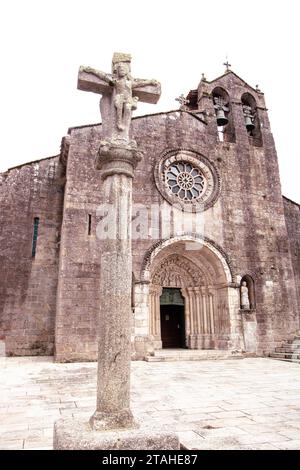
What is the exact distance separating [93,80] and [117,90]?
Answer: 0.28m

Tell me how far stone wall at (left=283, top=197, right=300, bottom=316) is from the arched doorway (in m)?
4.10

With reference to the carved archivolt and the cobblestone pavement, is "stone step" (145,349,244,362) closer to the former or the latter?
the cobblestone pavement

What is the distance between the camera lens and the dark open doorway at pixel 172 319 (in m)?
13.0

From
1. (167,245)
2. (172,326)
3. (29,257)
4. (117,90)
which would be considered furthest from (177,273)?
(117,90)

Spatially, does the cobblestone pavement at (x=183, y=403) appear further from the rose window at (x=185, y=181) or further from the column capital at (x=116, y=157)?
the rose window at (x=185, y=181)

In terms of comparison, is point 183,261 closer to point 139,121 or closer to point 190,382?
point 139,121

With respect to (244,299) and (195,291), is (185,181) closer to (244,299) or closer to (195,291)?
(195,291)

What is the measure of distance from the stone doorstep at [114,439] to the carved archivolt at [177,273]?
10.0 m

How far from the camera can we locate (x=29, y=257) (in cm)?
1196

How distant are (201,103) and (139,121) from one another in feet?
10.6

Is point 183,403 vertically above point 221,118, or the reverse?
point 221,118

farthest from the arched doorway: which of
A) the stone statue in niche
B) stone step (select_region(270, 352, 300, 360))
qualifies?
stone step (select_region(270, 352, 300, 360))

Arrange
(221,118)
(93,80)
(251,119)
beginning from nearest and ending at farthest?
(93,80) < (221,118) < (251,119)

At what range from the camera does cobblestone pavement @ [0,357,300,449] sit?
3307mm
